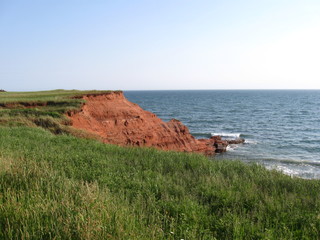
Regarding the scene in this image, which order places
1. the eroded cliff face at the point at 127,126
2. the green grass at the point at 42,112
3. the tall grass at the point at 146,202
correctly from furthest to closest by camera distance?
the eroded cliff face at the point at 127,126, the green grass at the point at 42,112, the tall grass at the point at 146,202

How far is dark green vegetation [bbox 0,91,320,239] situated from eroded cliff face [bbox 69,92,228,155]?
13844mm

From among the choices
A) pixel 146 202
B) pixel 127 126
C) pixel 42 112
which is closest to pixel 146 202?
pixel 146 202

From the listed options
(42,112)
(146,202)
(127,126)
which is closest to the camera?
(146,202)

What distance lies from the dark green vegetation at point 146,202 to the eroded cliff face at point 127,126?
13.8 metres

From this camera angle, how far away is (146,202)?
7.30 m

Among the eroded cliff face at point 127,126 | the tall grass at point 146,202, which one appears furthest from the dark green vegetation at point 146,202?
the eroded cliff face at point 127,126

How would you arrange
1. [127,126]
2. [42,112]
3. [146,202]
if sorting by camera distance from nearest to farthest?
[146,202] < [42,112] < [127,126]

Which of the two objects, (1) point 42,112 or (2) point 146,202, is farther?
(1) point 42,112

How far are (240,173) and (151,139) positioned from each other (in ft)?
57.9

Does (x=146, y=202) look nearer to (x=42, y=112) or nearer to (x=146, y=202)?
(x=146, y=202)

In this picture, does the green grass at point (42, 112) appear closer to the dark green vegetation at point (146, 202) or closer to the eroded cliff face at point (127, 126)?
the eroded cliff face at point (127, 126)

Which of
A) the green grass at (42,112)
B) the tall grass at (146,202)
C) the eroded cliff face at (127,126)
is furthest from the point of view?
the eroded cliff face at (127,126)

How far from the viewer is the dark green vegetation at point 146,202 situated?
→ 532 cm

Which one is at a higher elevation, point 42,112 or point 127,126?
point 42,112
